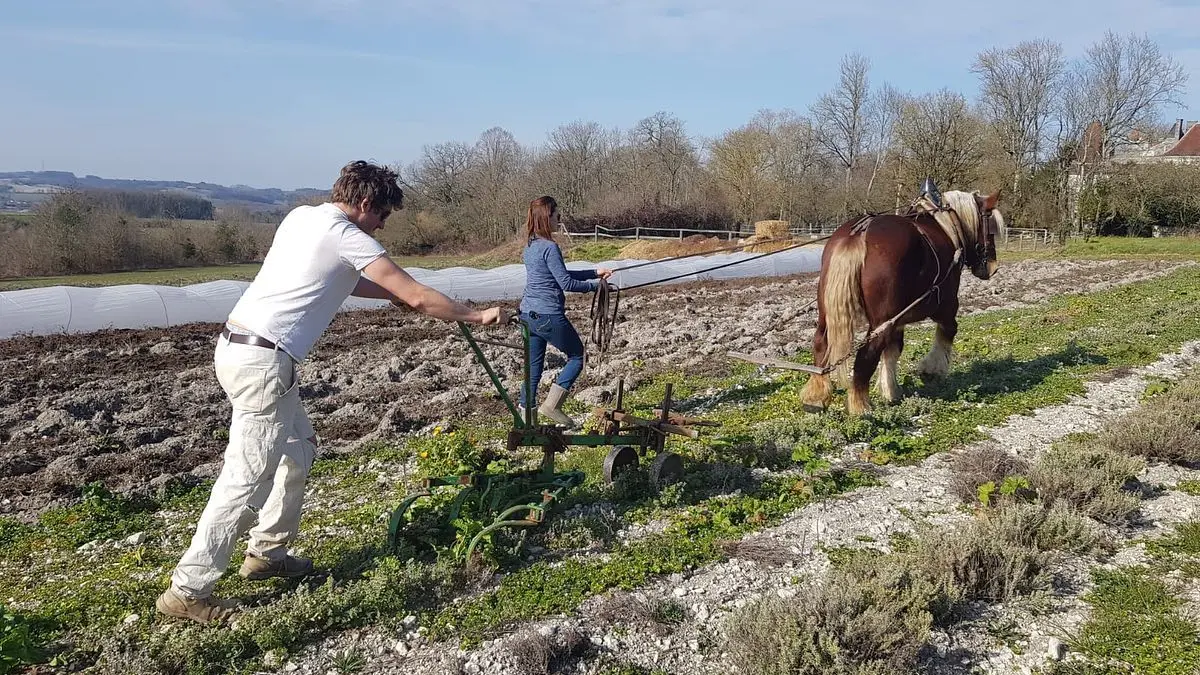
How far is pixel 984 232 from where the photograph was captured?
27.2ft

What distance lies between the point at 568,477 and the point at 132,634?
2459 millimetres

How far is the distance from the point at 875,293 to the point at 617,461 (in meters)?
3.27

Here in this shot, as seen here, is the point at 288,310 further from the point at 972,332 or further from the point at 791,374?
the point at 972,332

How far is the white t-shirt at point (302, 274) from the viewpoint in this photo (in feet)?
12.2

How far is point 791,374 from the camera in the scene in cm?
911

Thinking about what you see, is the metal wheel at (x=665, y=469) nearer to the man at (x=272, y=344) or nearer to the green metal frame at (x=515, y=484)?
the green metal frame at (x=515, y=484)

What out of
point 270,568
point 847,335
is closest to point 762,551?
point 270,568

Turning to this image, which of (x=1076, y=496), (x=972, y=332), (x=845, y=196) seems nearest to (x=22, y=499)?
(x=1076, y=496)

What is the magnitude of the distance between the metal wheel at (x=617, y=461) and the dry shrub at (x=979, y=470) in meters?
2.28

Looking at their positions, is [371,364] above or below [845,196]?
below


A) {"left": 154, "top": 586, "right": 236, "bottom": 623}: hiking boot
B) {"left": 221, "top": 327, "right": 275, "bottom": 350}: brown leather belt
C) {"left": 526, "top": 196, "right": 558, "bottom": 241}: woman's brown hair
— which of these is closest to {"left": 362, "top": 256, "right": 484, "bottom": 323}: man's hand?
{"left": 221, "top": 327, "right": 275, "bottom": 350}: brown leather belt

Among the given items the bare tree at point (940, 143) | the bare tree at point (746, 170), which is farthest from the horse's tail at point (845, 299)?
the bare tree at point (746, 170)

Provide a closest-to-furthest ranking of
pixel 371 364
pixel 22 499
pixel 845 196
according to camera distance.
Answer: pixel 22 499 < pixel 371 364 < pixel 845 196

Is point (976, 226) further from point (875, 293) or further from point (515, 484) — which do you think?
point (515, 484)
